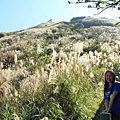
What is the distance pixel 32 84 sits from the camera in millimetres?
6145

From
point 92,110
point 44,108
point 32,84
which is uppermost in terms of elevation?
point 32,84

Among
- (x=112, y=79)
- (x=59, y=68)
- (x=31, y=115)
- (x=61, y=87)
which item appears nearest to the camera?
(x=112, y=79)

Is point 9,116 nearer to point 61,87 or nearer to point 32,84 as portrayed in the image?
point 32,84

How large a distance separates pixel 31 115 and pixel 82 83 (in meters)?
2.12

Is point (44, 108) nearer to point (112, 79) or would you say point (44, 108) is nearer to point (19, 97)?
point (19, 97)

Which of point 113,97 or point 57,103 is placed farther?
point 57,103

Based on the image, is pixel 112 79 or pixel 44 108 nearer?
pixel 112 79

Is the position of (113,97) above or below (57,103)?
above

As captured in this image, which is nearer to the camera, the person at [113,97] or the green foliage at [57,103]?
the person at [113,97]

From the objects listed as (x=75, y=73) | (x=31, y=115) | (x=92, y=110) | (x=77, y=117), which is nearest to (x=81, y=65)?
(x=75, y=73)

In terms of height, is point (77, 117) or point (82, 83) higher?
point (82, 83)

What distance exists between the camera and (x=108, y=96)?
506 centimetres

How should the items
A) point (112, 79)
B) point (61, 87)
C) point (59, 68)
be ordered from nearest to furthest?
point (112, 79) → point (61, 87) → point (59, 68)

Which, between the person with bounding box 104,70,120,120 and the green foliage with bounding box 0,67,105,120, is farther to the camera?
the green foliage with bounding box 0,67,105,120
